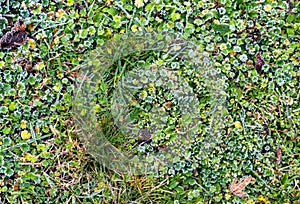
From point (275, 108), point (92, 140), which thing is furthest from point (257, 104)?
point (92, 140)

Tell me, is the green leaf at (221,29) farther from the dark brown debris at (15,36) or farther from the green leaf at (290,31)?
the dark brown debris at (15,36)

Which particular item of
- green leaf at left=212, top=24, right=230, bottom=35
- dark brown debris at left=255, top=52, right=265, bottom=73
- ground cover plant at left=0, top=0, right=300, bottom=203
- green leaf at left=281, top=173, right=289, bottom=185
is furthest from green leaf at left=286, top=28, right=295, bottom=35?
green leaf at left=281, top=173, right=289, bottom=185

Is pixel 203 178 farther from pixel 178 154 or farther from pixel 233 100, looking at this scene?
pixel 233 100

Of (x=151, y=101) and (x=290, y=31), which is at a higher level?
(x=290, y=31)

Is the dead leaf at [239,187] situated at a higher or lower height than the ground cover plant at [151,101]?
lower

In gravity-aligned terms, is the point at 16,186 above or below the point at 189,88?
below

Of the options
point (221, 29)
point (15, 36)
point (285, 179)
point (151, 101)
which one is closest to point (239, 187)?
point (285, 179)

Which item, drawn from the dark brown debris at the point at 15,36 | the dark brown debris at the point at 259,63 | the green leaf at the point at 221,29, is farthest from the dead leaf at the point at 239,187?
the dark brown debris at the point at 15,36

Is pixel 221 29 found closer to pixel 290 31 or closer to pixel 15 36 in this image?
pixel 290 31
